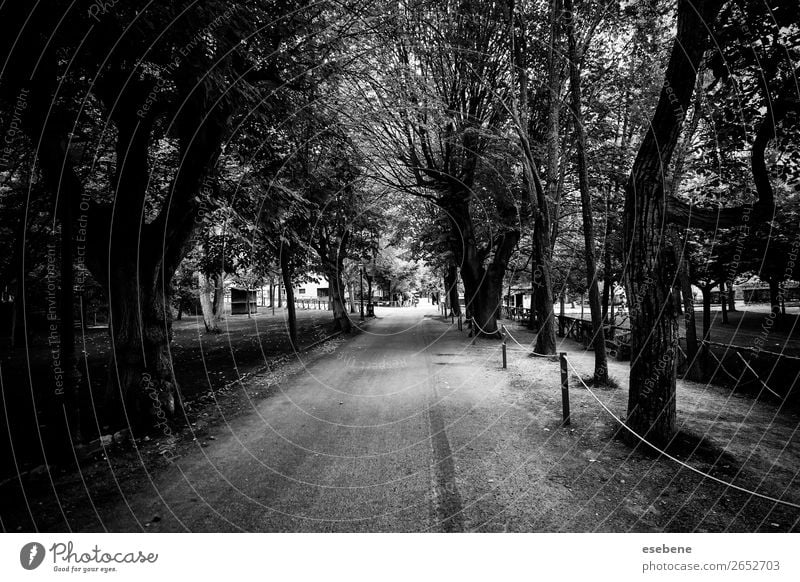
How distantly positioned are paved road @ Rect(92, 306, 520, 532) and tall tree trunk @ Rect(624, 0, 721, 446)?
268 centimetres

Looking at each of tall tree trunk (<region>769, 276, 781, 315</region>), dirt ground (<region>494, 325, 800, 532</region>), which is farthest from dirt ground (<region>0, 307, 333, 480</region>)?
tall tree trunk (<region>769, 276, 781, 315</region>)

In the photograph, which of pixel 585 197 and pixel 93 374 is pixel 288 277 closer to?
pixel 93 374

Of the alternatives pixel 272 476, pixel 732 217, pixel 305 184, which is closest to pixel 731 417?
pixel 732 217

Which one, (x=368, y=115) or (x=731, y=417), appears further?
(x=368, y=115)

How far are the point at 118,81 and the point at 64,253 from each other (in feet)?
10.1

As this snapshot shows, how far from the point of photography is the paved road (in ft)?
12.5

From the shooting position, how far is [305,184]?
11.6 metres

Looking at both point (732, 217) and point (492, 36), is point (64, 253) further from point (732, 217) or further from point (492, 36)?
point (492, 36)
